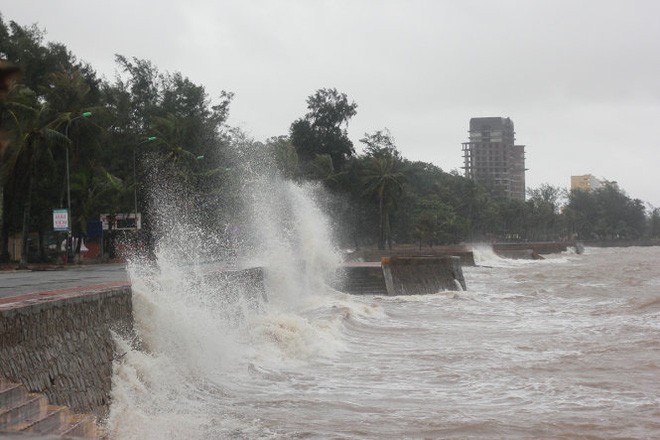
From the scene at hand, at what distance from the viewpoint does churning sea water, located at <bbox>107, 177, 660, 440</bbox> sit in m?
8.39

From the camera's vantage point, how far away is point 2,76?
2.05 meters

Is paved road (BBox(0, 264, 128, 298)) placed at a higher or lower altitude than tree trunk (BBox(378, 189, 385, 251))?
lower

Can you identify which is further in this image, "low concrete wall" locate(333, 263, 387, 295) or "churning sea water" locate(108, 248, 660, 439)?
"low concrete wall" locate(333, 263, 387, 295)

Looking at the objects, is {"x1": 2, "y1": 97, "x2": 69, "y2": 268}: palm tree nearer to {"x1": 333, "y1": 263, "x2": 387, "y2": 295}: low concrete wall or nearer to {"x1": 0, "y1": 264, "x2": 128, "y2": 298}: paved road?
{"x1": 0, "y1": 264, "x2": 128, "y2": 298}: paved road

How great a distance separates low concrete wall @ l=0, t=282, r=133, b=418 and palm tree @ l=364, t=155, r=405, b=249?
196 ft

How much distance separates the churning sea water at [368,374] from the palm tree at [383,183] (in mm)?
48706

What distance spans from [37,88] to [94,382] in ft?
124

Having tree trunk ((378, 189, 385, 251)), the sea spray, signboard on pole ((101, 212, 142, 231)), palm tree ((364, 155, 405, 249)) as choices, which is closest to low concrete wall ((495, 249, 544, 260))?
tree trunk ((378, 189, 385, 251))

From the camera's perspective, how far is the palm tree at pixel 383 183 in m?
68.7

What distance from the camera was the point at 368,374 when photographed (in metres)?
11.9

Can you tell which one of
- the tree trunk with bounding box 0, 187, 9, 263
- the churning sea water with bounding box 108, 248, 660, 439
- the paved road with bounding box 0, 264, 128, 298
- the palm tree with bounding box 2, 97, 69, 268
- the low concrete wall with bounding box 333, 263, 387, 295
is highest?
the palm tree with bounding box 2, 97, 69, 268

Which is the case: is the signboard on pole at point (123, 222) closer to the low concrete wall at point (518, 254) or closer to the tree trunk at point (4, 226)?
the tree trunk at point (4, 226)

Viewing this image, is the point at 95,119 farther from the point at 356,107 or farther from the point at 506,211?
the point at 506,211

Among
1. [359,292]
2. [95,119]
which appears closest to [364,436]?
[359,292]
